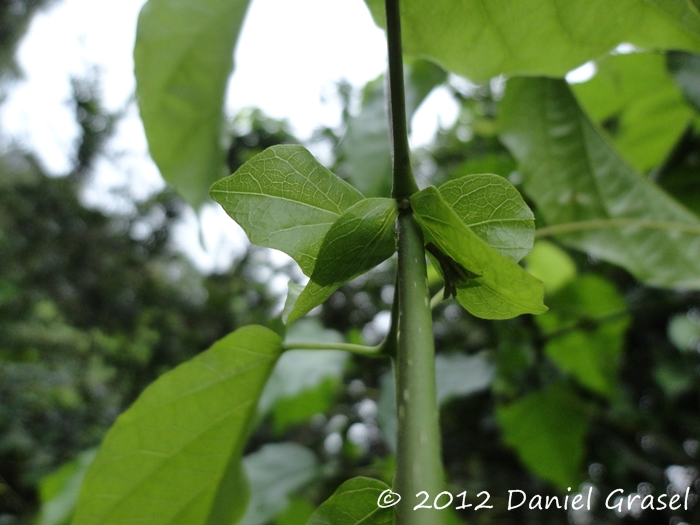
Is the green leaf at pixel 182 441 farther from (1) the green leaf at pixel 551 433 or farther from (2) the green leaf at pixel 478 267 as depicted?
(1) the green leaf at pixel 551 433

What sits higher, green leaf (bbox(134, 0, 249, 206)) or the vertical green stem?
green leaf (bbox(134, 0, 249, 206))

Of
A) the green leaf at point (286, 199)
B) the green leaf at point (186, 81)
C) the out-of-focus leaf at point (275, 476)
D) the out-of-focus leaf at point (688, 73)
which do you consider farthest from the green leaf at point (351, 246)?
the out-of-focus leaf at point (275, 476)

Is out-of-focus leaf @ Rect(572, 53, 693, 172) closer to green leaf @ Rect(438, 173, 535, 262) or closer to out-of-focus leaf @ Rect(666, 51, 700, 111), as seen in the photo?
out-of-focus leaf @ Rect(666, 51, 700, 111)

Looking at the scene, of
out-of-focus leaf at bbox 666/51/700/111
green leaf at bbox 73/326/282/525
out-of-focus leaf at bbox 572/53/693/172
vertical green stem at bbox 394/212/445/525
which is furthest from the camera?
out-of-focus leaf at bbox 572/53/693/172

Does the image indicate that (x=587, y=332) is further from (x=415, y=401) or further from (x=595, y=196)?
(x=415, y=401)

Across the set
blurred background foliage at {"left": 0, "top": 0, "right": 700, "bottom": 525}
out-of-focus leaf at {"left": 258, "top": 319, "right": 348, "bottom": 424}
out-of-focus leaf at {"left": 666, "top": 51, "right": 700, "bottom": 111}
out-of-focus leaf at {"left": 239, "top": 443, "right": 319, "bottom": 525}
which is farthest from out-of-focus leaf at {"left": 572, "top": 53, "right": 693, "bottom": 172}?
out-of-focus leaf at {"left": 239, "top": 443, "right": 319, "bottom": 525}

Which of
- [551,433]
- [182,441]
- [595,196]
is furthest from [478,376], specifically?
[182,441]
